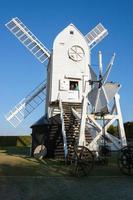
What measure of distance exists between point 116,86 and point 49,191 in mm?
8218

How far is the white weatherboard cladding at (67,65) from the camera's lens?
2295cm

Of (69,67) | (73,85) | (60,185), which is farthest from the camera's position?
(73,85)

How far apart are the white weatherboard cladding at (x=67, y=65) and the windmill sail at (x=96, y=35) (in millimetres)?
3025

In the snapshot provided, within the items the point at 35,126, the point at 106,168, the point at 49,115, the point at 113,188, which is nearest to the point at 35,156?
the point at 35,126

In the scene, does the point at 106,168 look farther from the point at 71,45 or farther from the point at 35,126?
the point at 71,45

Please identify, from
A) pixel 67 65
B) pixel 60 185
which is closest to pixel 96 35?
pixel 67 65

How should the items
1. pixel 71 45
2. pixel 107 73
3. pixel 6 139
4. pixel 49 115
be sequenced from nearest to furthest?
pixel 107 73 → pixel 49 115 → pixel 71 45 → pixel 6 139

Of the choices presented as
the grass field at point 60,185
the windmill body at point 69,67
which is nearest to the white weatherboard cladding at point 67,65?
the windmill body at point 69,67

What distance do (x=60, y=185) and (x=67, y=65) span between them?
48.1ft

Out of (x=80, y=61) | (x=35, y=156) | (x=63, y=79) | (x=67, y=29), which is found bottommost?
(x=35, y=156)

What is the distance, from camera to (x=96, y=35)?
2833 centimetres

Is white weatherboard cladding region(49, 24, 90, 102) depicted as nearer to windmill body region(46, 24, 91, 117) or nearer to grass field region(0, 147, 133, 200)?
windmill body region(46, 24, 91, 117)

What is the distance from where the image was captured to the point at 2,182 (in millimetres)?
10391

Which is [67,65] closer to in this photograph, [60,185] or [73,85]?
[73,85]
